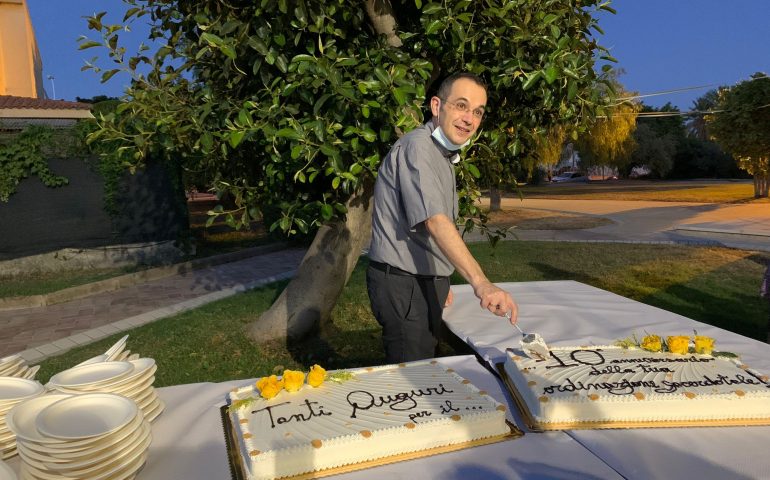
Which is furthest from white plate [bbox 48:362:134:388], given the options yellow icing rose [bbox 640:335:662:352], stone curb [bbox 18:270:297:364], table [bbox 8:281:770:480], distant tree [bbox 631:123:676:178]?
distant tree [bbox 631:123:676:178]

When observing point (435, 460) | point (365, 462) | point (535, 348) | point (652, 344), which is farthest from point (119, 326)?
point (652, 344)

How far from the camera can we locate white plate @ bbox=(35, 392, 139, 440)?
149 cm

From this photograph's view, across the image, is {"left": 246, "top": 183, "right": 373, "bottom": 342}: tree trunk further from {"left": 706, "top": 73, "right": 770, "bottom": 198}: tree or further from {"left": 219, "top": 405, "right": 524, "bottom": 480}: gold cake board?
{"left": 706, "top": 73, "right": 770, "bottom": 198}: tree

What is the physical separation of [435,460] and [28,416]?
1254 millimetres

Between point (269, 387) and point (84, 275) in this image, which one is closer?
point (269, 387)

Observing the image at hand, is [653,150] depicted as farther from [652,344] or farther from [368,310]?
[652,344]

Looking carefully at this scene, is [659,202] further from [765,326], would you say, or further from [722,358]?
[722,358]

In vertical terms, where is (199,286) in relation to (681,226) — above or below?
above

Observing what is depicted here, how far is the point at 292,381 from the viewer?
1946 millimetres

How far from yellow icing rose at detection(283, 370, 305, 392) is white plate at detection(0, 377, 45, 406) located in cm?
83

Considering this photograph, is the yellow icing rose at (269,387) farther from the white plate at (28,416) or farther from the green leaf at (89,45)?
the green leaf at (89,45)

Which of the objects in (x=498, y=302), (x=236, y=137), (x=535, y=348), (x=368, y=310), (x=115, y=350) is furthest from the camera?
(x=368, y=310)

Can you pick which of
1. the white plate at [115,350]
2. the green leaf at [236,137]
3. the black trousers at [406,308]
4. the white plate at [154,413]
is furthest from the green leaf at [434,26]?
the white plate at [154,413]

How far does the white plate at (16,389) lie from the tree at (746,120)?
19.5m
